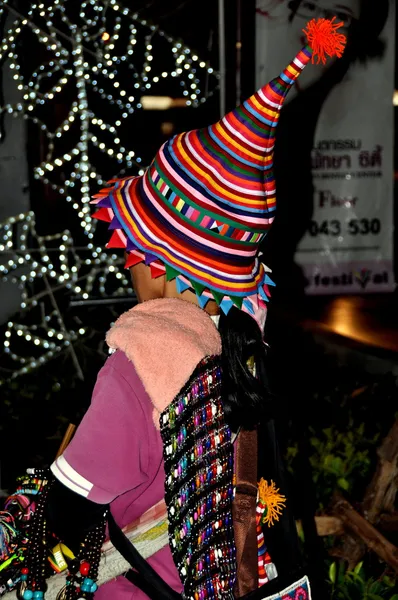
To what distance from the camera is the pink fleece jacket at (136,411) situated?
1.52 m

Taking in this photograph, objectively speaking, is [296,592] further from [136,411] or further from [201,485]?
[136,411]

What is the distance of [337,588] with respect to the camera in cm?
319

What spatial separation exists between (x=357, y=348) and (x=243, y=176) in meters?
4.64

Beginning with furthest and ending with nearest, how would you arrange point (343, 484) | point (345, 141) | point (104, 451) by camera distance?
1. point (345, 141)
2. point (343, 484)
3. point (104, 451)

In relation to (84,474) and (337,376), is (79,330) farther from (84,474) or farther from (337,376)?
(84,474)

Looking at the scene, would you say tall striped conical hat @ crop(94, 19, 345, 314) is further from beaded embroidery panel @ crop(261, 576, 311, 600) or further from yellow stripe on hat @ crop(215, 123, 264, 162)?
beaded embroidery panel @ crop(261, 576, 311, 600)

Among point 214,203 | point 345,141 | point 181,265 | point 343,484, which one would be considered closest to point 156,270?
point 181,265

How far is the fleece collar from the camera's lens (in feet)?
5.17

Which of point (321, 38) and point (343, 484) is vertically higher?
point (321, 38)

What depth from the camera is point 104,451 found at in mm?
1522

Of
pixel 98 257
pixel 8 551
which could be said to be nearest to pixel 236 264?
pixel 8 551

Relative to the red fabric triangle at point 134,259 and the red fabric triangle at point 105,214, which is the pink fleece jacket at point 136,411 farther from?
the red fabric triangle at point 105,214

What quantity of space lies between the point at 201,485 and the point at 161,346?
1.02ft

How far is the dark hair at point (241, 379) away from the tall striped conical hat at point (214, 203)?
0.06 meters
